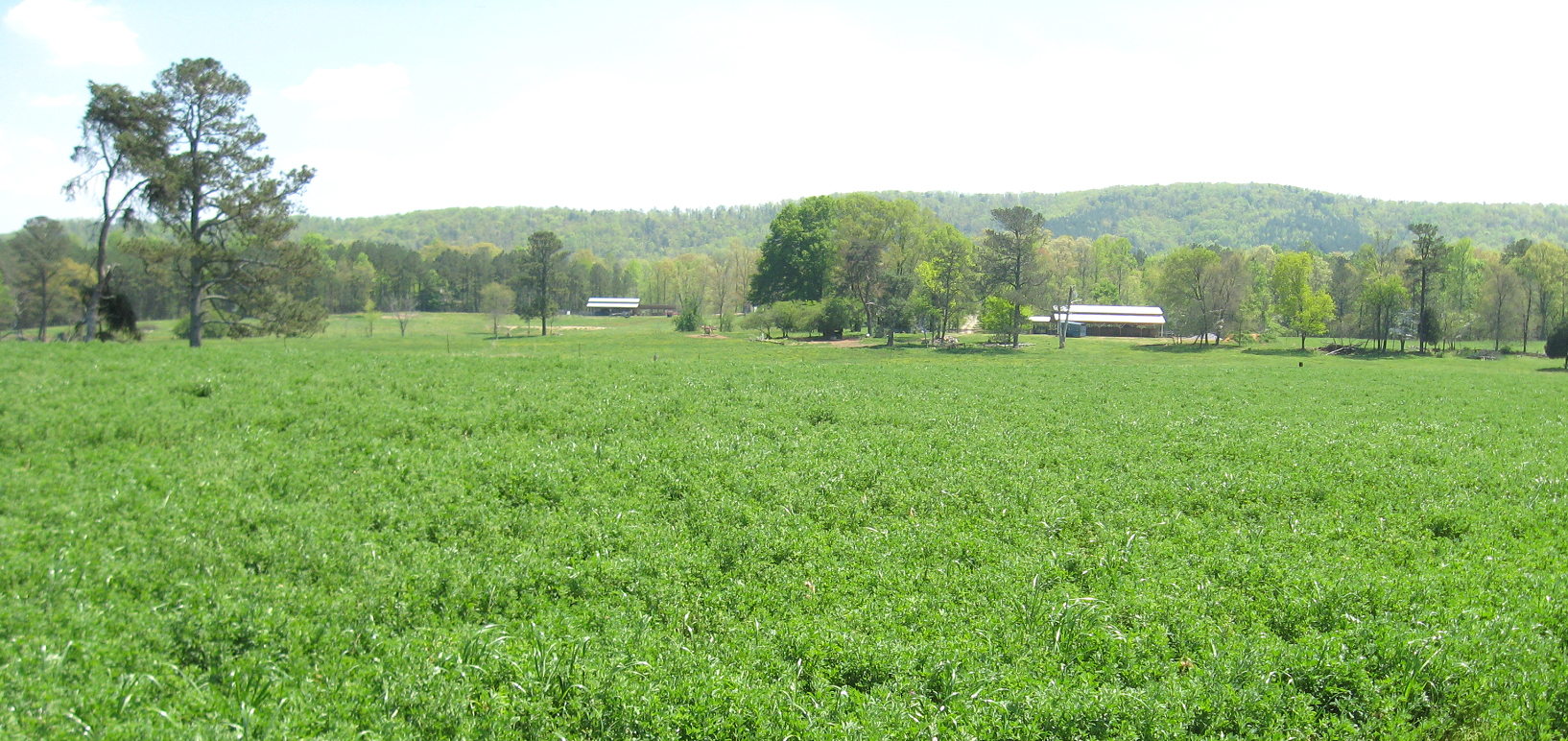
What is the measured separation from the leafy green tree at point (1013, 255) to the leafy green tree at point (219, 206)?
57.2 m

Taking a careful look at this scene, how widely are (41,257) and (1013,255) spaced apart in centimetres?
8716

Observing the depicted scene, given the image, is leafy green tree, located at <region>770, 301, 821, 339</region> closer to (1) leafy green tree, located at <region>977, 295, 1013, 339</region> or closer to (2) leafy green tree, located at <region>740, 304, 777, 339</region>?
(2) leafy green tree, located at <region>740, 304, 777, 339</region>

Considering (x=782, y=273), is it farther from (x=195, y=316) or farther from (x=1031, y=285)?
(x=195, y=316)

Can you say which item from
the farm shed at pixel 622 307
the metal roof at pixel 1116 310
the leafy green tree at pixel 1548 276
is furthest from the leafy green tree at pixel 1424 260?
the farm shed at pixel 622 307

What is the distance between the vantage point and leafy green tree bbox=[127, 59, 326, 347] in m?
31.4

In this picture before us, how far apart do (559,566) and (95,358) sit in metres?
15.5

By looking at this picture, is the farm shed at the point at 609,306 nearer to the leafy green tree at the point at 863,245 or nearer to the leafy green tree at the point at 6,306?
the leafy green tree at the point at 863,245

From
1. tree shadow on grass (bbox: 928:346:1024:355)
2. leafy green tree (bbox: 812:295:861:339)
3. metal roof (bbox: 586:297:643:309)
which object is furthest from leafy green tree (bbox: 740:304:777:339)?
metal roof (bbox: 586:297:643:309)

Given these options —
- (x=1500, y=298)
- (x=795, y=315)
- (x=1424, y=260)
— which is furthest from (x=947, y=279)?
(x=1500, y=298)

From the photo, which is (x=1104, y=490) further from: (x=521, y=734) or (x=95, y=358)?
(x=95, y=358)

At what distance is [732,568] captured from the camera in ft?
28.2

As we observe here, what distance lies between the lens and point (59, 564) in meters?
7.19

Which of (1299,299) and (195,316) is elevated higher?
(1299,299)

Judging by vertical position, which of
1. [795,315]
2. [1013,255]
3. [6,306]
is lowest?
[6,306]
